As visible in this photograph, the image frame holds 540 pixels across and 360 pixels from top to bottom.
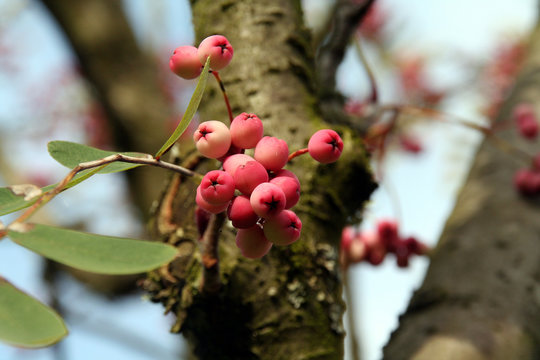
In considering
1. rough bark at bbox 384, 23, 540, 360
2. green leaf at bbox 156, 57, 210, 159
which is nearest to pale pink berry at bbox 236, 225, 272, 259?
green leaf at bbox 156, 57, 210, 159

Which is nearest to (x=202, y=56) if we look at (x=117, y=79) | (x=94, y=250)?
(x=94, y=250)

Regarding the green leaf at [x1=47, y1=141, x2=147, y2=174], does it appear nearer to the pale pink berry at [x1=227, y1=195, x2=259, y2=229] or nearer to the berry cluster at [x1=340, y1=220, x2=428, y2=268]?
the pale pink berry at [x1=227, y1=195, x2=259, y2=229]

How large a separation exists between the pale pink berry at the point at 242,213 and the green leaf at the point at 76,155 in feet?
0.31

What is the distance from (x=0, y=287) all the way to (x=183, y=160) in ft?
1.62

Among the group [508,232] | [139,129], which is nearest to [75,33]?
[139,129]

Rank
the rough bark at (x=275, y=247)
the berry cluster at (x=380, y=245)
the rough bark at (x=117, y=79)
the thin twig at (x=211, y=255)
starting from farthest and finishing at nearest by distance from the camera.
→ the rough bark at (x=117, y=79)
the berry cluster at (x=380, y=245)
the rough bark at (x=275, y=247)
the thin twig at (x=211, y=255)

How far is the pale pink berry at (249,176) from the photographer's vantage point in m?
0.47

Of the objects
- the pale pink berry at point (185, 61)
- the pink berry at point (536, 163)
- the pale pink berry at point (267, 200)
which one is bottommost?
the pink berry at point (536, 163)

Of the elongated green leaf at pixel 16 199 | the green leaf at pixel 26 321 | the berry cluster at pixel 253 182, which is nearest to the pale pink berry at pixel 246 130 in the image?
the berry cluster at pixel 253 182

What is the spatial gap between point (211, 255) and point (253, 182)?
189 millimetres

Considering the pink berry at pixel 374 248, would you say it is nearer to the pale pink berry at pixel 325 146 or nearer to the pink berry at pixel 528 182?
the pink berry at pixel 528 182

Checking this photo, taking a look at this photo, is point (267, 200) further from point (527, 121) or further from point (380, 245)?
point (527, 121)

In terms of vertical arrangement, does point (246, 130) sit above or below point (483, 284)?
above

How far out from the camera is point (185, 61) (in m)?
0.53
